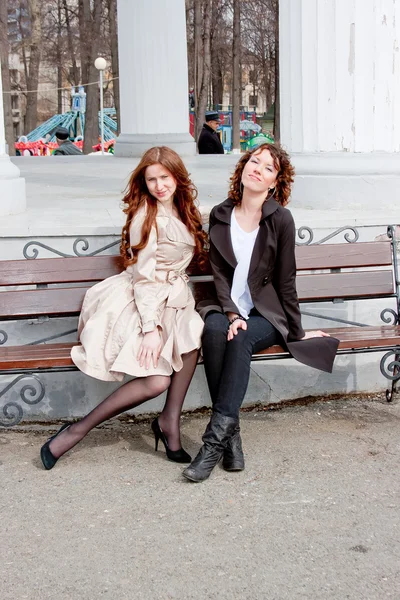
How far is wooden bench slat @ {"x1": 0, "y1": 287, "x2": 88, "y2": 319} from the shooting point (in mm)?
4383

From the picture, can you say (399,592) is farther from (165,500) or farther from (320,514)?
(165,500)

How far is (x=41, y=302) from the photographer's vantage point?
4.43 metres

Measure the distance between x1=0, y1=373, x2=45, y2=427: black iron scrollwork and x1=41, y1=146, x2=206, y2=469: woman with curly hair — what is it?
0.25 m

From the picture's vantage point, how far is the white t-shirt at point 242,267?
4270 mm

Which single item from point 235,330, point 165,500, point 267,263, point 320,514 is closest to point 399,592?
point 320,514

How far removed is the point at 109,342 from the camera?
4.05 metres

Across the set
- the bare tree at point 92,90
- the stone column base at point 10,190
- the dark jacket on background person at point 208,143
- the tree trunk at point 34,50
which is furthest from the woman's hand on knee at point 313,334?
the tree trunk at point 34,50

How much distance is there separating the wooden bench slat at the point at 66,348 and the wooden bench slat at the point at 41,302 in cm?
16

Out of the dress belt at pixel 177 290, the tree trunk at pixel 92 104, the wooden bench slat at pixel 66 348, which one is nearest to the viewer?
the wooden bench slat at pixel 66 348

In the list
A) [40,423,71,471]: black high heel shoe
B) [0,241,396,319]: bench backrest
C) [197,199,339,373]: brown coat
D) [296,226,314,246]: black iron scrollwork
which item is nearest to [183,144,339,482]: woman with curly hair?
[197,199,339,373]: brown coat

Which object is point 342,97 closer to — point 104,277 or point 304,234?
point 304,234

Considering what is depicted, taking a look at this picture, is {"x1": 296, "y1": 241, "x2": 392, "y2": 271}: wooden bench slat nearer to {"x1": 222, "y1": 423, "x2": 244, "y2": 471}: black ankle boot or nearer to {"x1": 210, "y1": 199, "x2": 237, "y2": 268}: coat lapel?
{"x1": 210, "y1": 199, "x2": 237, "y2": 268}: coat lapel

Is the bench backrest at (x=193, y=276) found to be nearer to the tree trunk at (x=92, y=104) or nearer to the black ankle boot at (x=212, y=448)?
the black ankle boot at (x=212, y=448)

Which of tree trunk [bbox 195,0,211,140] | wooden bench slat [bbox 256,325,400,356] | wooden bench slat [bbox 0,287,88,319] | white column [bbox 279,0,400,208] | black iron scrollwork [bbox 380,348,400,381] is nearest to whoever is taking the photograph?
wooden bench slat [bbox 256,325,400,356]
